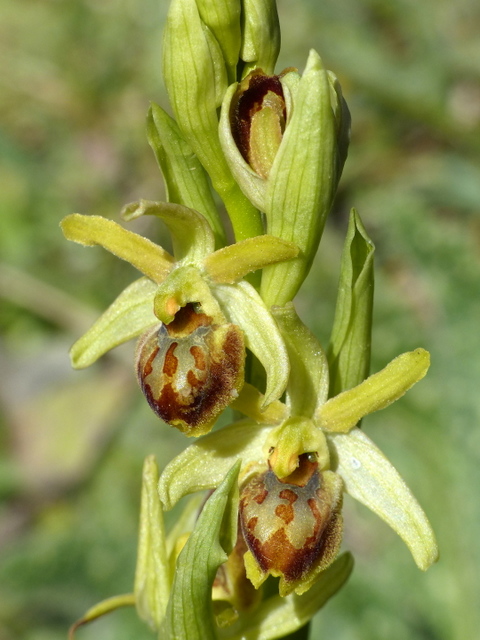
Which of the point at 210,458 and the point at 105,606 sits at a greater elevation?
the point at 210,458

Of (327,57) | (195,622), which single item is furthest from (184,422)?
(327,57)

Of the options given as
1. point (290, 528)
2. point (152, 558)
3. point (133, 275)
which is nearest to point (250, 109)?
point (290, 528)

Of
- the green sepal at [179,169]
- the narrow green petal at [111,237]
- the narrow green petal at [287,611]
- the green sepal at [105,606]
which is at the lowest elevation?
the green sepal at [105,606]

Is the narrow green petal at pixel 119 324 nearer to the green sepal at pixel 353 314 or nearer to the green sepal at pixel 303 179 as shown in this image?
the green sepal at pixel 303 179

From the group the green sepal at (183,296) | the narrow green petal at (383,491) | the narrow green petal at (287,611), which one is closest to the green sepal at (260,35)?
the green sepal at (183,296)

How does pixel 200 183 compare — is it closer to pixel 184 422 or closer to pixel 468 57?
pixel 184 422

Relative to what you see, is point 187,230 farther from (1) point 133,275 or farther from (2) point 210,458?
(1) point 133,275

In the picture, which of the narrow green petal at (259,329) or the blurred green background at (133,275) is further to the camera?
the blurred green background at (133,275)

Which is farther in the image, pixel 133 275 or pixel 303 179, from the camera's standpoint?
pixel 133 275

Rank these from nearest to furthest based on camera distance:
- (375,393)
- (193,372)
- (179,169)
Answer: (193,372), (375,393), (179,169)
